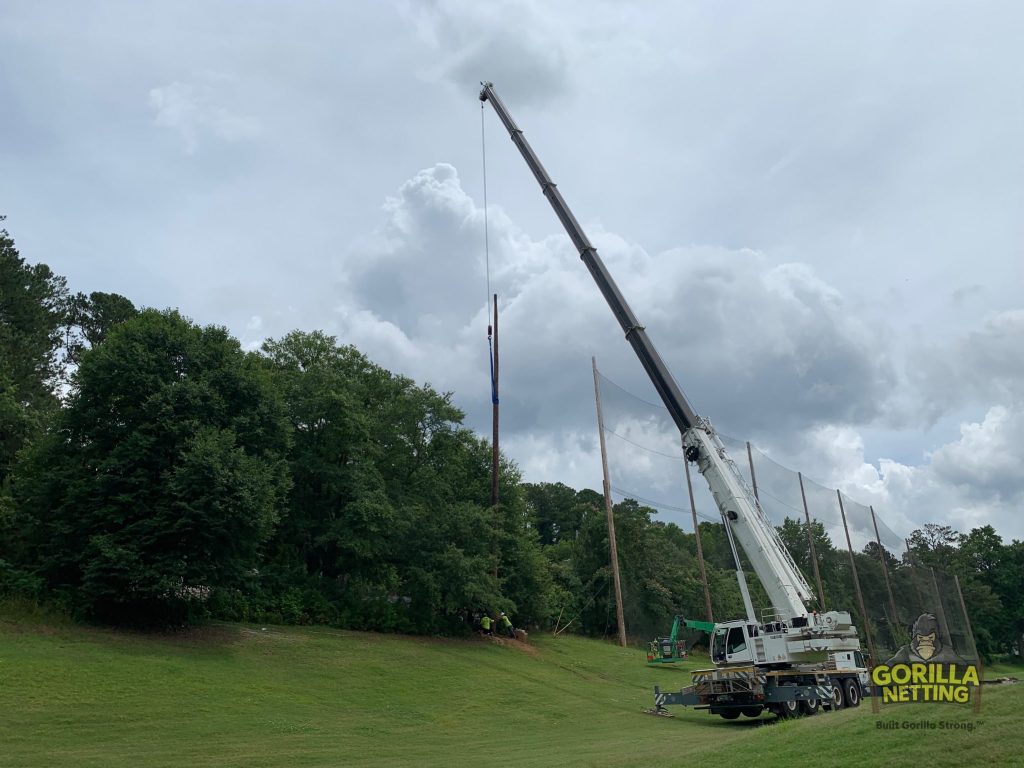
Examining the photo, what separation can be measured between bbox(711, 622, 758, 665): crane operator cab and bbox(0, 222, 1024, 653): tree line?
1614 centimetres

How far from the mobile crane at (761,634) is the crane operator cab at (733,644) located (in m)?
0.03

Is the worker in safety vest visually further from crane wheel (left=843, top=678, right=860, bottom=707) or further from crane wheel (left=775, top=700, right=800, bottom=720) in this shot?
crane wheel (left=843, top=678, right=860, bottom=707)

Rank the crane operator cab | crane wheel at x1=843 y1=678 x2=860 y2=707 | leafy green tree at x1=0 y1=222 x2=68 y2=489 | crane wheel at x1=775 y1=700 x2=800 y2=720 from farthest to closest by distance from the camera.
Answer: leafy green tree at x1=0 y1=222 x2=68 y2=489, the crane operator cab, crane wheel at x1=843 y1=678 x2=860 y2=707, crane wheel at x1=775 y1=700 x2=800 y2=720

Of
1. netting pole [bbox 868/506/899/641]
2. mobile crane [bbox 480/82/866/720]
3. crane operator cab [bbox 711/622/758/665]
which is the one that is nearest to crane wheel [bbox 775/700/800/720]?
mobile crane [bbox 480/82/866/720]

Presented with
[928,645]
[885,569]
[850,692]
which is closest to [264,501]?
[850,692]

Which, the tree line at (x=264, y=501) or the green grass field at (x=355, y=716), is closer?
the green grass field at (x=355, y=716)

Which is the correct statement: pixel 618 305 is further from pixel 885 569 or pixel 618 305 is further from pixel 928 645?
pixel 885 569

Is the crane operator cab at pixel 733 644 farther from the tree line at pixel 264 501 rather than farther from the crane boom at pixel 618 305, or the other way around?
the tree line at pixel 264 501

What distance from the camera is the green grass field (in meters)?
10.9

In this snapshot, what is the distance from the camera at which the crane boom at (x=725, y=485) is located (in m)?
22.0

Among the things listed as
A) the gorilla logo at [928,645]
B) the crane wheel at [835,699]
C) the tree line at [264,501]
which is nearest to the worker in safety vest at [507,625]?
the tree line at [264,501]

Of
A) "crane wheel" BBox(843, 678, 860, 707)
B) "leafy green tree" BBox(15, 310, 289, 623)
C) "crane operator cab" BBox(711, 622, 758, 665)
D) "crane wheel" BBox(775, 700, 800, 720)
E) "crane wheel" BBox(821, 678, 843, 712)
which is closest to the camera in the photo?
"crane wheel" BBox(821, 678, 843, 712)

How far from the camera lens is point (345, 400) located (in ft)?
128

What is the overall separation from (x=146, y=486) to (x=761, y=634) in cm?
2102
